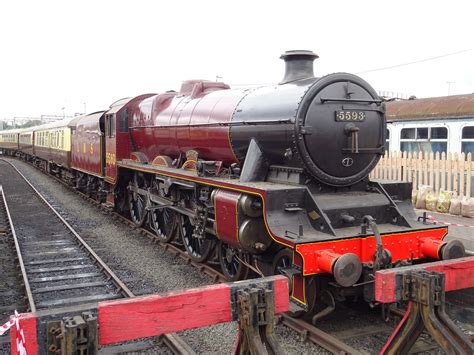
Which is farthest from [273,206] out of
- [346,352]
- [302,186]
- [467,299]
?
[467,299]

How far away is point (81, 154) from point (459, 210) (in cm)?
1137

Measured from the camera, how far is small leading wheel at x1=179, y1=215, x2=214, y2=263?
7.57 meters

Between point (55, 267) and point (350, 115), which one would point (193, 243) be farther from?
point (350, 115)

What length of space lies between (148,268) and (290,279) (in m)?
3.48

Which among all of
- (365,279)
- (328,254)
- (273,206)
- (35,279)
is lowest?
(35,279)

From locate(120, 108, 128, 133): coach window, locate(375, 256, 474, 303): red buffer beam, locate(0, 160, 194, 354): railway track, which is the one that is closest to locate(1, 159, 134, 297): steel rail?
locate(0, 160, 194, 354): railway track

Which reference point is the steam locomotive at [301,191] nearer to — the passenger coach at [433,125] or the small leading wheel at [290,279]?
the small leading wheel at [290,279]

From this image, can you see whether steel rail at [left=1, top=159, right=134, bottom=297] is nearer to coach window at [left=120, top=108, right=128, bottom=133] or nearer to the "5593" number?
coach window at [left=120, top=108, right=128, bottom=133]

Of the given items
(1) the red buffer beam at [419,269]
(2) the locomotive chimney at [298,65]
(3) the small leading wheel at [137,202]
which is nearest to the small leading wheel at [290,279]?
(1) the red buffer beam at [419,269]

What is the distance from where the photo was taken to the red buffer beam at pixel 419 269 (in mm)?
3672

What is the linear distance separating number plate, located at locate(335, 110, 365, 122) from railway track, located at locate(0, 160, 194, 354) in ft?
10.4

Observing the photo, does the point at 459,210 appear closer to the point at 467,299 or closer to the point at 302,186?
the point at 467,299

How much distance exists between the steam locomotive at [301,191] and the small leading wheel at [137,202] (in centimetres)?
253

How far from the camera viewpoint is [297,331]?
5145mm
